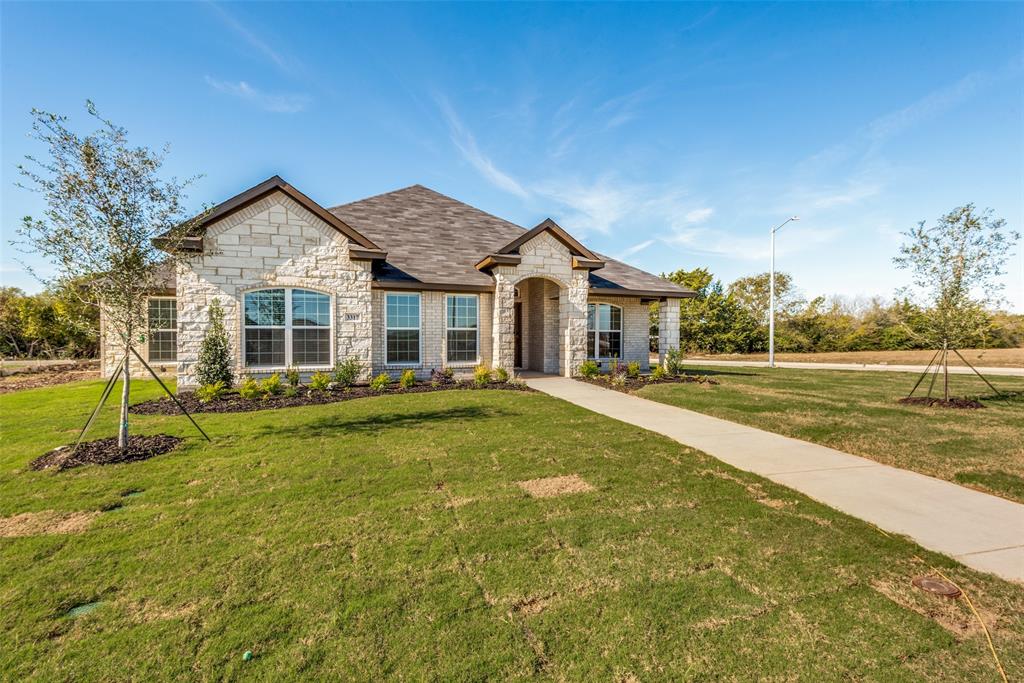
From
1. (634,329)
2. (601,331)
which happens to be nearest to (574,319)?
(601,331)

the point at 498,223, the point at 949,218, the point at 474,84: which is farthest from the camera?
the point at 498,223

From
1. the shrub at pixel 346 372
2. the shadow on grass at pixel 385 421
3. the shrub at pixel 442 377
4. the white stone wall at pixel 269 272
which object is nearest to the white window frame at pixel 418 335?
the shrub at pixel 442 377

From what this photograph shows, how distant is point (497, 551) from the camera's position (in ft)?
11.9

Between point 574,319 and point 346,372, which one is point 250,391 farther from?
point 574,319

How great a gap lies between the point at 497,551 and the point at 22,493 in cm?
555

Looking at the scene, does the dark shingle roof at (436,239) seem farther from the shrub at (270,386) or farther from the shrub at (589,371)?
the shrub at (270,386)

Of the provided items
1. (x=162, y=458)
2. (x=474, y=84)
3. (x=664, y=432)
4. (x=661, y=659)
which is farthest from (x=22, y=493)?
(x=474, y=84)

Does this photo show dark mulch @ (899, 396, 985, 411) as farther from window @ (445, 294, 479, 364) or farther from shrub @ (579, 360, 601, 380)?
window @ (445, 294, 479, 364)

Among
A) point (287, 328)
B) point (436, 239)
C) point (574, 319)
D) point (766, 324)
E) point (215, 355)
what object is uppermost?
point (436, 239)

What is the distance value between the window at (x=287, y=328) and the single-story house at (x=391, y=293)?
0.09 feet

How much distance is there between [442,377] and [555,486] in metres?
8.97

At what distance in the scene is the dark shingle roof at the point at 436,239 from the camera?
48.0ft

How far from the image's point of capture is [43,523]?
4.11m

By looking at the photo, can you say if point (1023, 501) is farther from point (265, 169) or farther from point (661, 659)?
point (265, 169)
